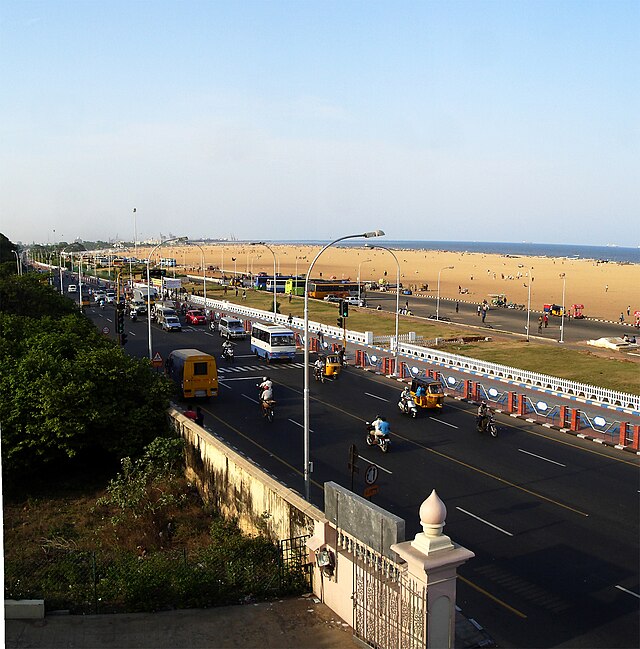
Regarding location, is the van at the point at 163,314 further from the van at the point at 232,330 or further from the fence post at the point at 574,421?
the fence post at the point at 574,421

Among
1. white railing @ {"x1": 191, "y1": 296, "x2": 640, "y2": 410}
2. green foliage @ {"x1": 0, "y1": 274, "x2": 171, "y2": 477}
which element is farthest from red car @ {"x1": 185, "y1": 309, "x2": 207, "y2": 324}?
green foliage @ {"x1": 0, "y1": 274, "x2": 171, "y2": 477}

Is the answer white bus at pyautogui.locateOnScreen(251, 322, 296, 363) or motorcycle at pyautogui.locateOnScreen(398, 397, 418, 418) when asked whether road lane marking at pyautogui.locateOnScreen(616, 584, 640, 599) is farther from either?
white bus at pyautogui.locateOnScreen(251, 322, 296, 363)

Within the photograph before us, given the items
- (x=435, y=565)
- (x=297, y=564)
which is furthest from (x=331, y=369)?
(x=435, y=565)

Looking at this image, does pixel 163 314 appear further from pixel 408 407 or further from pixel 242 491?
pixel 242 491

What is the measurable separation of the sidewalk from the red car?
5282cm

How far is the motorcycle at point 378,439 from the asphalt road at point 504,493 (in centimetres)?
35

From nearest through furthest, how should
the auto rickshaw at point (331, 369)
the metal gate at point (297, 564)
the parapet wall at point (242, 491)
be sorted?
the metal gate at point (297, 564) → the parapet wall at point (242, 491) → the auto rickshaw at point (331, 369)

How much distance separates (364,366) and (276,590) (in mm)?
28910

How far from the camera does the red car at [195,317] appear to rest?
64312mm

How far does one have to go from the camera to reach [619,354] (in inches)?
1879

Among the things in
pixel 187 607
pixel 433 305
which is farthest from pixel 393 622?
pixel 433 305

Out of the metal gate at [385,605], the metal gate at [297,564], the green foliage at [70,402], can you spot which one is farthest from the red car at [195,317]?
the metal gate at [385,605]

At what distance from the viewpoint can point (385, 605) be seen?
10688mm

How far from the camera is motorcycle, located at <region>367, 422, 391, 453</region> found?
76.3ft
